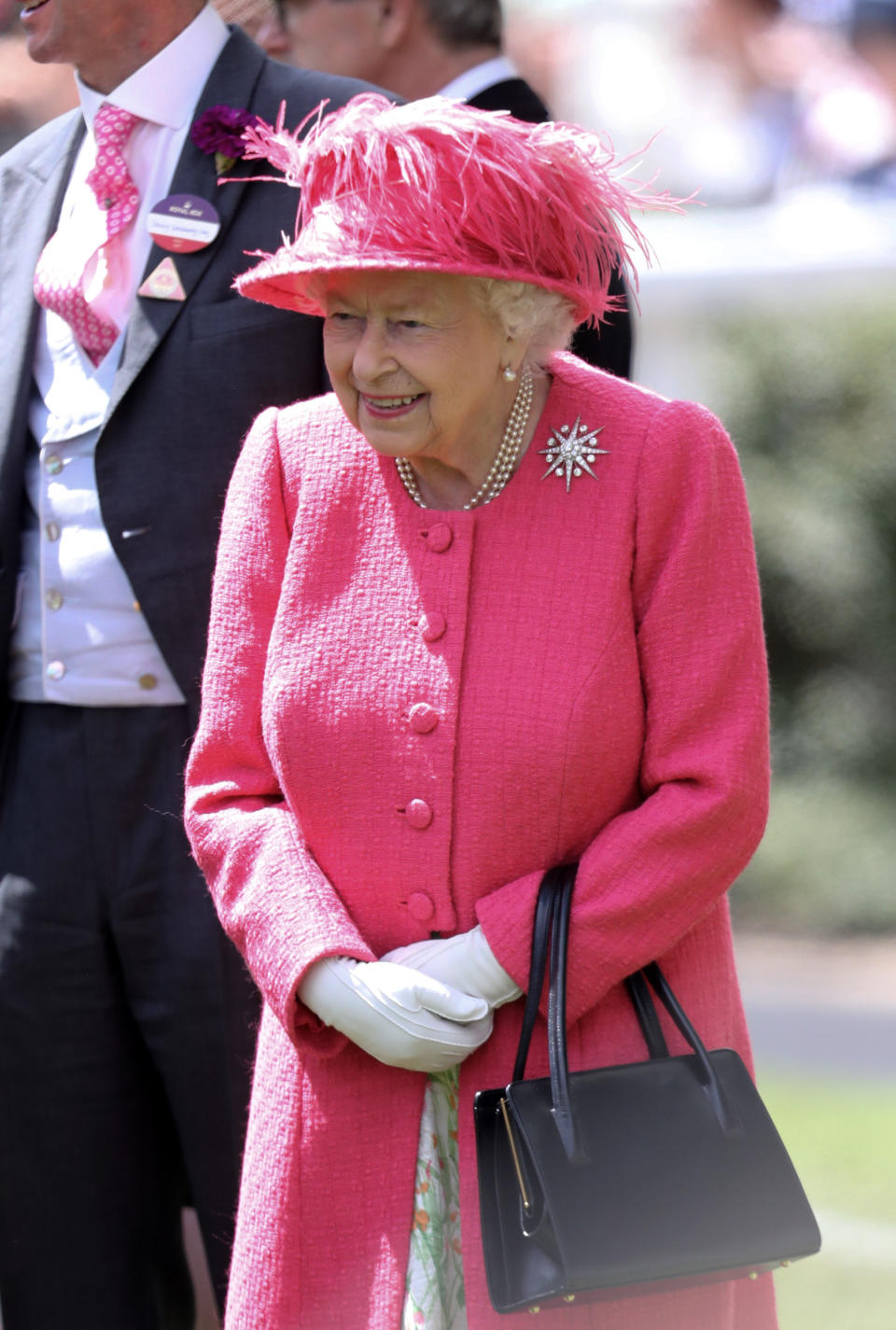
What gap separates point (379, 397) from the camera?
2.04m

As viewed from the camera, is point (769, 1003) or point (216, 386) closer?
point (216, 386)

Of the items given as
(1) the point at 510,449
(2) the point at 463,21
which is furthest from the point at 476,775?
(2) the point at 463,21

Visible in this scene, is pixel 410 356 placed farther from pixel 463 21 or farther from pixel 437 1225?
pixel 463 21

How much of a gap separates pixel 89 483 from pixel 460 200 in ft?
2.85

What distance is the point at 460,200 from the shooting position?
1.95 metres

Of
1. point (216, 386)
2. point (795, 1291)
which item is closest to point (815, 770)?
point (795, 1291)

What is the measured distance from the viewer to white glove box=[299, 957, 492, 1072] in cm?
198

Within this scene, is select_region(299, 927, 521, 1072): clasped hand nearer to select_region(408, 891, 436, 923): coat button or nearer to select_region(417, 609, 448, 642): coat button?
select_region(408, 891, 436, 923): coat button

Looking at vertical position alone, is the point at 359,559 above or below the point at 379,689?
above

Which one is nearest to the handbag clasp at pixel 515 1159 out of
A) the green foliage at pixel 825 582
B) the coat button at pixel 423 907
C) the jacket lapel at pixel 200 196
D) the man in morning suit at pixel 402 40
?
the coat button at pixel 423 907

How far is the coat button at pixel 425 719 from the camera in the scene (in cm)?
205

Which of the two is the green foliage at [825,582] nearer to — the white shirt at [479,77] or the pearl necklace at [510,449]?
the white shirt at [479,77]

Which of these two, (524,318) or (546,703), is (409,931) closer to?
(546,703)

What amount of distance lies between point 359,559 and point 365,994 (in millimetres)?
520
